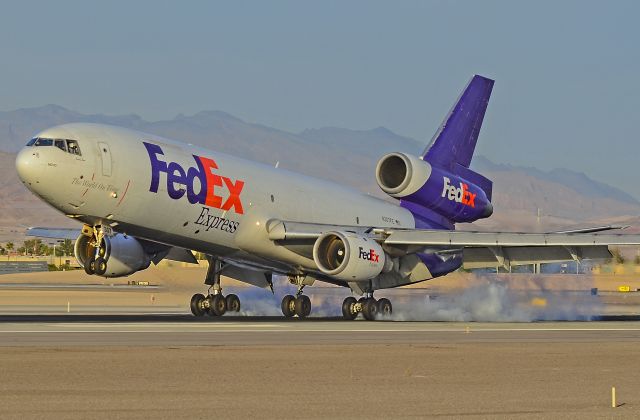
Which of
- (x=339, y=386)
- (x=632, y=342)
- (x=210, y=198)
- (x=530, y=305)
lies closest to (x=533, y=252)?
(x=530, y=305)

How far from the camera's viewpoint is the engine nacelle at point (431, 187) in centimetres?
4766

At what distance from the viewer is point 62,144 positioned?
3700cm

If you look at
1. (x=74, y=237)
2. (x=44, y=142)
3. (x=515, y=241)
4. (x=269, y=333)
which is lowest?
(x=269, y=333)

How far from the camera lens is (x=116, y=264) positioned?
43094 millimetres

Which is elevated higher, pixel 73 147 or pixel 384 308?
pixel 73 147

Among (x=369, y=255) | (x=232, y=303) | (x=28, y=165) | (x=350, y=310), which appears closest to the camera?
(x=28, y=165)

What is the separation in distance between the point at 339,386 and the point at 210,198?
21599mm

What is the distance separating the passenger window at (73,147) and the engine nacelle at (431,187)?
1442 cm

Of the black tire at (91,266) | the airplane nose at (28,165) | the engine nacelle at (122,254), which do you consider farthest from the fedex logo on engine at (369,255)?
the airplane nose at (28,165)

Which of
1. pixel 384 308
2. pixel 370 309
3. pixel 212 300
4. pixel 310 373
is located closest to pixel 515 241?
pixel 384 308

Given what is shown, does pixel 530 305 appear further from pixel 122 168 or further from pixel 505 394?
pixel 505 394

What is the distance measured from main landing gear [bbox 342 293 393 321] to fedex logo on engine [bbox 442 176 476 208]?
6.26 m

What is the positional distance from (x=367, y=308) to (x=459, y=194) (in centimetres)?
766

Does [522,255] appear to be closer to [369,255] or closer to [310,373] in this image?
[369,255]
